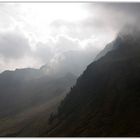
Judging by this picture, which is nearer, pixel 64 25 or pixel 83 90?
pixel 64 25

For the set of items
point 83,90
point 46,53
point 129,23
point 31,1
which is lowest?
point 83,90

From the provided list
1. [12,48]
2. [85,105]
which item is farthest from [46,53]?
[85,105]

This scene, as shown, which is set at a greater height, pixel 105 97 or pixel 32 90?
pixel 32 90

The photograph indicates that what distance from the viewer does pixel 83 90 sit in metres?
29.1

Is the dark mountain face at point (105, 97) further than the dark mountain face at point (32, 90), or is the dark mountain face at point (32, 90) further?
the dark mountain face at point (32, 90)

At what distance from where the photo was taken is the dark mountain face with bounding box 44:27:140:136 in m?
21.5

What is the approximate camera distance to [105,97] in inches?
1032

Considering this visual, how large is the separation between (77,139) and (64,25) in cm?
575

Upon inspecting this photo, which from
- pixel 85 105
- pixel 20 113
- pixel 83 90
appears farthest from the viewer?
pixel 20 113

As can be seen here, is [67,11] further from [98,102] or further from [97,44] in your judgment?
[98,102]

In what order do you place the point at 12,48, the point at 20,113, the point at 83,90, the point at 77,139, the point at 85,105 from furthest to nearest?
1. the point at 20,113
2. the point at 83,90
3. the point at 85,105
4. the point at 12,48
5. the point at 77,139

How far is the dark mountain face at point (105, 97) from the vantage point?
70.6ft

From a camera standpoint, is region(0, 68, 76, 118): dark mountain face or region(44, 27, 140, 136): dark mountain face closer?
region(44, 27, 140, 136): dark mountain face

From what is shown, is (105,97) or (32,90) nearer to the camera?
(105,97)
